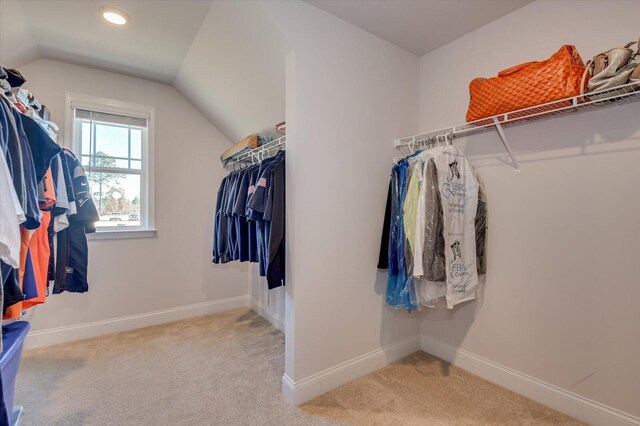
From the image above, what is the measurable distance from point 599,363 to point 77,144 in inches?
168

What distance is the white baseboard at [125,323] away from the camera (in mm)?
2566

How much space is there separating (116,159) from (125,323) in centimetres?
166

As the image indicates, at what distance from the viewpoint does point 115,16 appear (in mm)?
2043

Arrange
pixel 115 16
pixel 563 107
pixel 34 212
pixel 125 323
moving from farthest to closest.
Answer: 1. pixel 125 323
2. pixel 115 16
3. pixel 563 107
4. pixel 34 212

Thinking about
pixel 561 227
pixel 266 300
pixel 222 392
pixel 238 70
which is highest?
pixel 238 70

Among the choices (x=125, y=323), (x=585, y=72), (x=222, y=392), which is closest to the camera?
(x=585, y=72)

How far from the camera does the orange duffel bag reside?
144 cm

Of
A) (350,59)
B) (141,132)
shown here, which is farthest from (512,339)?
(141,132)

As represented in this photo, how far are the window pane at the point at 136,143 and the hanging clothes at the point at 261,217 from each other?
1.31 metres

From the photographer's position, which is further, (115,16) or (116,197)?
(116,197)

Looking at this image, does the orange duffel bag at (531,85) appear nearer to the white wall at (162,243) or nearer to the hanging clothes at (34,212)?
the hanging clothes at (34,212)

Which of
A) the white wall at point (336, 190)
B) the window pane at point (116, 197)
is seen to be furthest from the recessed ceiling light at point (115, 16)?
the window pane at point (116, 197)

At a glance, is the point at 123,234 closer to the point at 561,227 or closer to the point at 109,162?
the point at 109,162

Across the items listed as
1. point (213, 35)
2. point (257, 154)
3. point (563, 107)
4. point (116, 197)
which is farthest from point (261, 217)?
point (116, 197)
